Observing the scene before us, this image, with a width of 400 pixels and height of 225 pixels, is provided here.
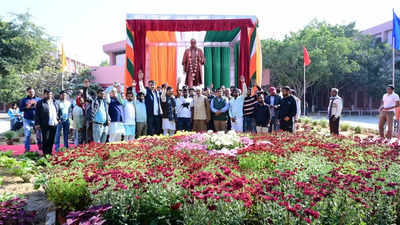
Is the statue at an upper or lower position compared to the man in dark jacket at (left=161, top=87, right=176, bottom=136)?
upper

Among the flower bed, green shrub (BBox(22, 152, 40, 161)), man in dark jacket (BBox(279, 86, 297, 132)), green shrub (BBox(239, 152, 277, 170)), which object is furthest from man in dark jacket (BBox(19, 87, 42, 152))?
man in dark jacket (BBox(279, 86, 297, 132))

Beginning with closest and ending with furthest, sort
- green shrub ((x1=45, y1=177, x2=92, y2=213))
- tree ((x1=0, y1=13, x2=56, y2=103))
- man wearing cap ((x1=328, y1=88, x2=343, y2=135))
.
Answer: green shrub ((x1=45, y1=177, x2=92, y2=213)) < man wearing cap ((x1=328, y1=88, x2=343, y2=135)) < tree ((x1=0, y1=13, x2=56, y2=103))

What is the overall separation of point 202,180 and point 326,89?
3428cm

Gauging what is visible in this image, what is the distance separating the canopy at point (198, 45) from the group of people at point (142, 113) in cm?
217

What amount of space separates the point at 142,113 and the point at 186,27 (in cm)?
414

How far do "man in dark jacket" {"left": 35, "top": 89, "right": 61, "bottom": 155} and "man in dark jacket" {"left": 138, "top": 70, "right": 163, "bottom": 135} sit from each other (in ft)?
7.58

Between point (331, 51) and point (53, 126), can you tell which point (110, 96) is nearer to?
point (53, 126)

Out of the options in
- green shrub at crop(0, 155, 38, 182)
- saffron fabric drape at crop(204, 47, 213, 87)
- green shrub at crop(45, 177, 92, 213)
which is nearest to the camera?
→ green shrub at crop(45, 177, 92, 213)

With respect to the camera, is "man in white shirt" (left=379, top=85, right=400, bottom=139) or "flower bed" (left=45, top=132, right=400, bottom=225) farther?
"man in white shirt" (left=379, top=85, right=400, bottom=139)

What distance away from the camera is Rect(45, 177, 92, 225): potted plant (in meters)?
3.48

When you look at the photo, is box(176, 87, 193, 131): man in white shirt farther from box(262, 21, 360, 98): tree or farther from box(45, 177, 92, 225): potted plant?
box(262, 21, 360, 98): tree

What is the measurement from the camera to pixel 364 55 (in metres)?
30.5

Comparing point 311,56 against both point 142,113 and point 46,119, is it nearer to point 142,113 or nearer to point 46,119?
point 142,113

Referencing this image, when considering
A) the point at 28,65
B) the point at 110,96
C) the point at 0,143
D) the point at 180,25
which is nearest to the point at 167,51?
the point at 180,25
